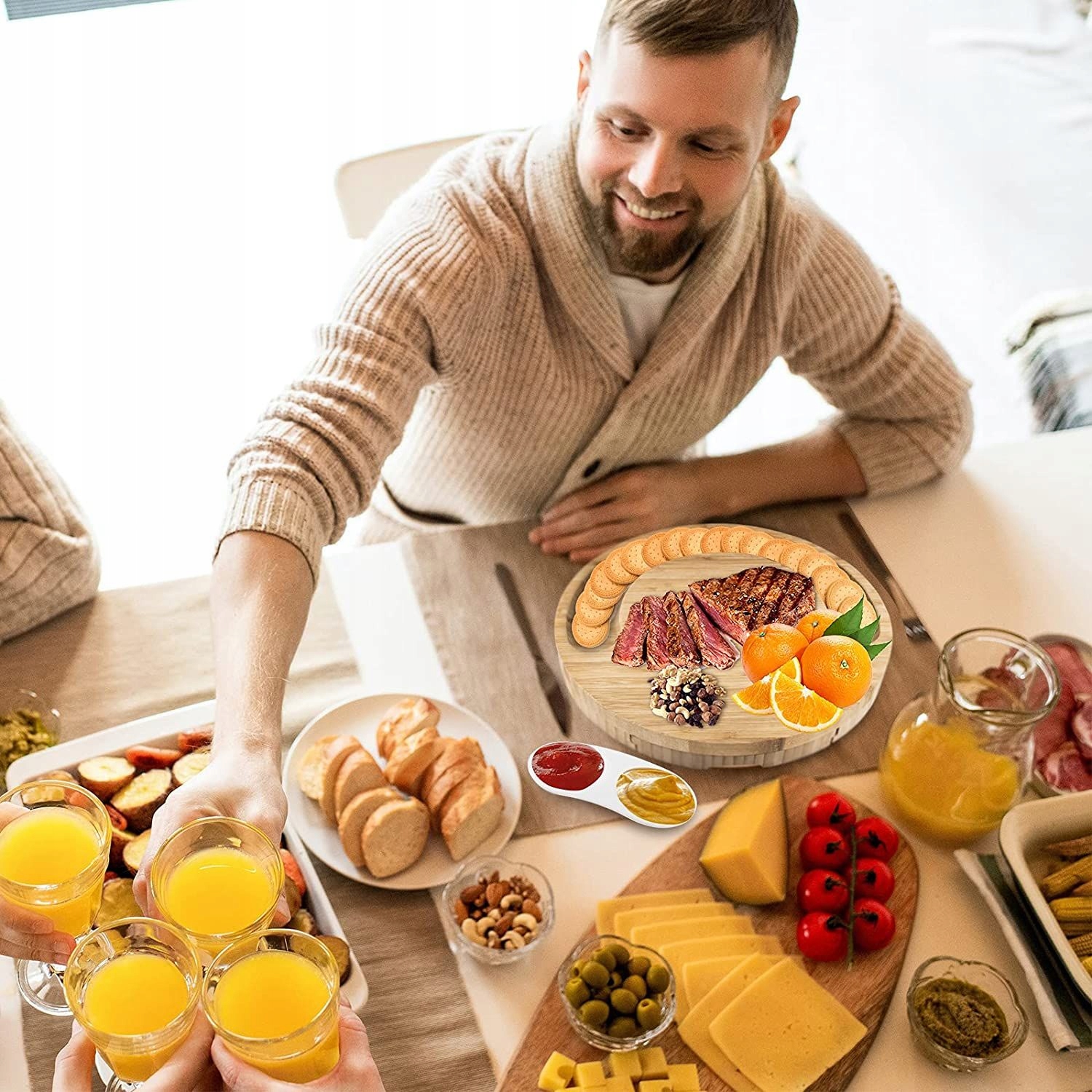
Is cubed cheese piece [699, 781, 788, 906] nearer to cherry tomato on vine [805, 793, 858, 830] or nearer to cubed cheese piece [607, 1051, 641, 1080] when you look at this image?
cherry tomato on vine [805, 793, 858, 830]

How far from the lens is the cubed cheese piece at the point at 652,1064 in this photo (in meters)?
1.21

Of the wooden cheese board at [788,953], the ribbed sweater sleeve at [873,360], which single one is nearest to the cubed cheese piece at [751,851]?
the wooden cheese board at [788,953]

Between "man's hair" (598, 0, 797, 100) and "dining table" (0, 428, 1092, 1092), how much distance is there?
2.15 ft

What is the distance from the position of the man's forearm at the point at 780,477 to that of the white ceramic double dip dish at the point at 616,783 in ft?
1.50

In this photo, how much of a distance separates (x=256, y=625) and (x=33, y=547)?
1.10 feet

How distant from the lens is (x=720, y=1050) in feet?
4.06

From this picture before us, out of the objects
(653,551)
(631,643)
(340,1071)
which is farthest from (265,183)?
(340,1071)

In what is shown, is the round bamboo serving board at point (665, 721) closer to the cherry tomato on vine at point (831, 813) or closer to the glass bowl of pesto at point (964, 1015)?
the cherry tomato on vine at point (831, 813)

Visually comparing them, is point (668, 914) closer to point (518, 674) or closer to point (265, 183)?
point (518, 674)

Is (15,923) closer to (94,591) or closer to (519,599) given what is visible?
(94,591)

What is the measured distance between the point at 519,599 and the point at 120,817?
576 millimetres

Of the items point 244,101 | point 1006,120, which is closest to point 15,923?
point 1006,120

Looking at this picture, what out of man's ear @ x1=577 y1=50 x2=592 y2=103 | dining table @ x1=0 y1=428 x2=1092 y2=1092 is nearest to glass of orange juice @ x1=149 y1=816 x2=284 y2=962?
dining table @ x1=0 y1=428 x2=1092 y2=1092

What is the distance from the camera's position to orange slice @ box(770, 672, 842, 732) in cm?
146
